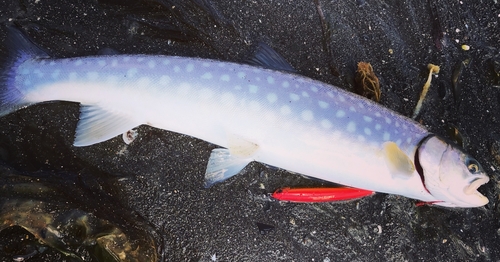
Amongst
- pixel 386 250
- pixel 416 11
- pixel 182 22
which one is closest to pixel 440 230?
pixel 386 250

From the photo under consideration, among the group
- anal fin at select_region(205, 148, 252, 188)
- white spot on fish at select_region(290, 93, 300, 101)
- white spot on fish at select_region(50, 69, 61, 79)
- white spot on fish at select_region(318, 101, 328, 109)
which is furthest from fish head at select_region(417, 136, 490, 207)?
white spot on fish at select_region(50, 69, 61, 79)

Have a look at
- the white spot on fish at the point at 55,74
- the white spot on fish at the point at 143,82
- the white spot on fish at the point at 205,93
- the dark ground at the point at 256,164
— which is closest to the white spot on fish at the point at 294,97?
the white spot on fish at the point at 205,93

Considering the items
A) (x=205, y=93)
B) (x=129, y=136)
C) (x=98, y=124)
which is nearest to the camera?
(x=205, y=93)

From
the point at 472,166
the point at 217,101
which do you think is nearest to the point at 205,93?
the point at 217,101

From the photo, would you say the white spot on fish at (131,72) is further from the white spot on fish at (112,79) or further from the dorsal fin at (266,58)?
the dorsal fin at (266,58)

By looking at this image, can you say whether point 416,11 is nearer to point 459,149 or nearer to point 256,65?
point 459,149

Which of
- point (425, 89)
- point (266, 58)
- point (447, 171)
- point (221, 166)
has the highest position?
point (266, 58)

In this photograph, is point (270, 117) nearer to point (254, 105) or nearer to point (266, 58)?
point (254, 105)
